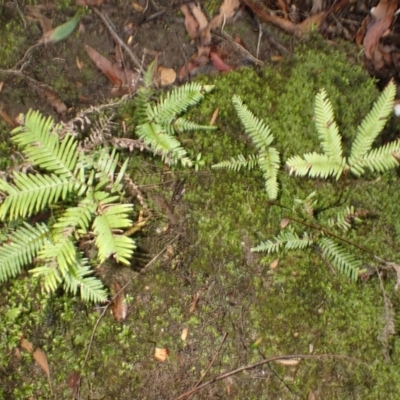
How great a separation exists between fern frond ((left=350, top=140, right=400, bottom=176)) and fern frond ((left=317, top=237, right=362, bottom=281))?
558mm

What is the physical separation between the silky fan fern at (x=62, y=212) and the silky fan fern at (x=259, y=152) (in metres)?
0.82

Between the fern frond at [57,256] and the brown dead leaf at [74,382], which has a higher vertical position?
the fern frond at [57,256]

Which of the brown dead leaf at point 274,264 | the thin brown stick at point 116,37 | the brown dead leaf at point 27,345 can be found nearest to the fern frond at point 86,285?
the brown dead leaf at point 27,345

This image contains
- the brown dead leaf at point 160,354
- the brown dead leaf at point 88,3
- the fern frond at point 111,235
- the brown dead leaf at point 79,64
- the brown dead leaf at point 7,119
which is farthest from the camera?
the brown dead leaf at point 88,3

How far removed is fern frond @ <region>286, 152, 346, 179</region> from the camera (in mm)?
3021

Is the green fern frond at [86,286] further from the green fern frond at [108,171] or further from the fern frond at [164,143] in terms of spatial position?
the fern frond at [164,143]

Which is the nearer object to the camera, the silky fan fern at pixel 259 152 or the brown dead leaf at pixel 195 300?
the brown dead leaf at pixel 195 300

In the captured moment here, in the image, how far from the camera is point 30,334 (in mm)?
2844

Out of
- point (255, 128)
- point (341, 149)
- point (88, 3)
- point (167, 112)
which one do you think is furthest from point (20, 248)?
point (341, 149)

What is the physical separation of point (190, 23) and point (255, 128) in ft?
3.94

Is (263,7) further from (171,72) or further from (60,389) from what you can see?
(60,389)

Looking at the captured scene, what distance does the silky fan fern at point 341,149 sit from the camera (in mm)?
3031

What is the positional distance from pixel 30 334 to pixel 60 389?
1.30 ft

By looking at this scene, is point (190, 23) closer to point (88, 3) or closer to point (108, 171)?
point (88, 3)
